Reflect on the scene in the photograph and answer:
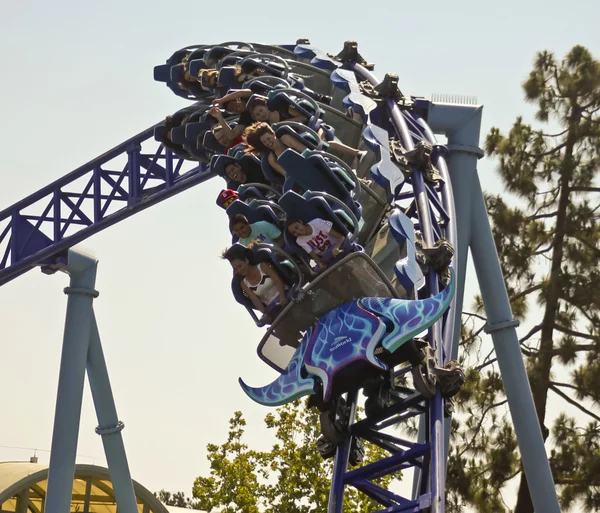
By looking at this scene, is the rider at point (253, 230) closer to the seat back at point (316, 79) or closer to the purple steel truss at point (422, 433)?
the purple steel truss at point (422, 433)

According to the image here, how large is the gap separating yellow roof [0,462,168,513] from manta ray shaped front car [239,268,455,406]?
9984 mm

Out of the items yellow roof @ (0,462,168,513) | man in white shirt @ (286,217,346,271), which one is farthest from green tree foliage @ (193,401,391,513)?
man in white shirt @ (286,217,346,271)

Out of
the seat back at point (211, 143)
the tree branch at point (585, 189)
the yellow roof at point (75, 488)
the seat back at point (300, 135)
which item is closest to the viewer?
the seat back at point (300, 135)

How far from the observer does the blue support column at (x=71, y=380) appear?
38.2 feet

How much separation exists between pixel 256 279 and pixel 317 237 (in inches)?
23.2

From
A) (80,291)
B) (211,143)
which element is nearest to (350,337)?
(211,143)

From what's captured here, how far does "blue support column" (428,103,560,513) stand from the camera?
10242 mm

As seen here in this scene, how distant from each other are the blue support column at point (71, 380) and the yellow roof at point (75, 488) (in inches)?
205

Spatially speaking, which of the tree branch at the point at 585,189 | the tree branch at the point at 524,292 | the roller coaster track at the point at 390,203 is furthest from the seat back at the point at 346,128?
the tree branch at the point at 585,189

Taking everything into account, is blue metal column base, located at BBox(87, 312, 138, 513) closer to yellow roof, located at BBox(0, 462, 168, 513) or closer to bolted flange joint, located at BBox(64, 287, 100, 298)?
bolted flange joint, located at BBox(64, 287, 100, 298)

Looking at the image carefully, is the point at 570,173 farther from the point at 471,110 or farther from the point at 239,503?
the point at 239,503

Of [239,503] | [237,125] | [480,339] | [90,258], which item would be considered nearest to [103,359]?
[90,258]

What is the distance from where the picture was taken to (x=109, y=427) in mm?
12773

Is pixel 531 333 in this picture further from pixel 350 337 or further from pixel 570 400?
pixel 350 337
